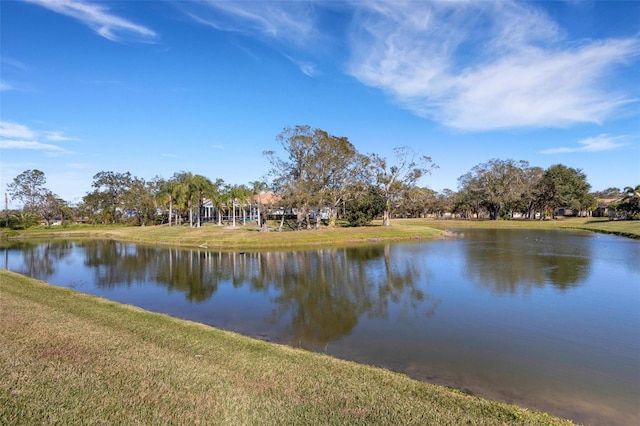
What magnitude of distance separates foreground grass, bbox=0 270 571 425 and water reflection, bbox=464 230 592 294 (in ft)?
45.1

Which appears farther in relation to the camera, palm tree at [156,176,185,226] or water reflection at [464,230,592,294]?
palm tree at [156,176,185,226]

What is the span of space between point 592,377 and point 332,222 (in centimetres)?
5180

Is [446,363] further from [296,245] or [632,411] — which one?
[296,245]

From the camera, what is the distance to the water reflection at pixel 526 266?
2077 cm

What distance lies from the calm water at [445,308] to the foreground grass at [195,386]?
2316 millimetres

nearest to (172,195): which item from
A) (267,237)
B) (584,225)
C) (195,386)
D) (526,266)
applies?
(267,237)

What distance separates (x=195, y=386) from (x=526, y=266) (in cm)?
2557

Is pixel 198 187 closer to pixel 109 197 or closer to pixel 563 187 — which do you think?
pixel 109 197

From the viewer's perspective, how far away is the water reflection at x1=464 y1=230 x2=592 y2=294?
20.8 m

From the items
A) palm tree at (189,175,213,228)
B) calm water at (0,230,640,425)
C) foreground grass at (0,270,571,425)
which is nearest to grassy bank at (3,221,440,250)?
palm tree at (189,175,213,228)

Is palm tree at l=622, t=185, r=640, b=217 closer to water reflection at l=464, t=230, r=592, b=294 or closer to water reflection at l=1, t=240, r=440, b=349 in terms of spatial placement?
water reflection at l=464, t=230, r=592, b=294

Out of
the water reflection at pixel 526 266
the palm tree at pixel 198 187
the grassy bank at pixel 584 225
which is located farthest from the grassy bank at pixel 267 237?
the grassy bank at pixel 584 225

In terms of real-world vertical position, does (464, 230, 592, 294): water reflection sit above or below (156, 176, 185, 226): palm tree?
below

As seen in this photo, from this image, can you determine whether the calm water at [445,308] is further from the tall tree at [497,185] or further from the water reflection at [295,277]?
the tall tree at [497,185]
